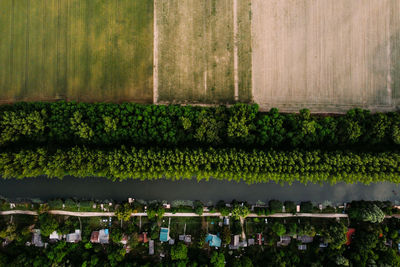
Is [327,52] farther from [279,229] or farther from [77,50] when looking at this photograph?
[77,50]

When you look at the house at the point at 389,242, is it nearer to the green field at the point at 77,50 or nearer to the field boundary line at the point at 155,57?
the field boundary line at the point at 155,57

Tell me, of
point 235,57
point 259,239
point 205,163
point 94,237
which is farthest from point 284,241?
point 235,57

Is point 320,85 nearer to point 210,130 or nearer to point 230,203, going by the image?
point 210,130

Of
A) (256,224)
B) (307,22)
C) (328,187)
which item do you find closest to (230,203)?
(256,224)

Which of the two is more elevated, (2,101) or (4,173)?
(2,101)

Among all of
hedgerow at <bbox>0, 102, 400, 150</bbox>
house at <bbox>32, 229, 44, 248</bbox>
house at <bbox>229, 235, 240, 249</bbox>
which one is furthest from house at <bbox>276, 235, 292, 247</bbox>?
house at <bbox>32, 229, 44, 248</bbox>

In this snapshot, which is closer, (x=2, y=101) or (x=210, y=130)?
(x=210, y=130)

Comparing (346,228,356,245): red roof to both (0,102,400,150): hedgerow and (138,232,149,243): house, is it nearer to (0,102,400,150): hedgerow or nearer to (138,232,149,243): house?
(0,102,400,150): hedgerow

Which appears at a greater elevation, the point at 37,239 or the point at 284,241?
the point at 37,239
